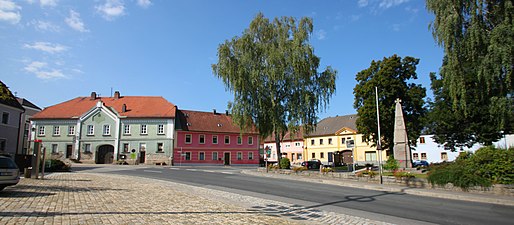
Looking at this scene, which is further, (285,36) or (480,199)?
(285,36)

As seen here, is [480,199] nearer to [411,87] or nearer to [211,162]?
[411,87]

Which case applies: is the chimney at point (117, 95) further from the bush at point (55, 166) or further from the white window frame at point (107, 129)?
the bush at point (55, 166)

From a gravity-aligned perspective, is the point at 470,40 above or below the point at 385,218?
above

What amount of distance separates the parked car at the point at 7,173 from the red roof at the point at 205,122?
39.8 meters

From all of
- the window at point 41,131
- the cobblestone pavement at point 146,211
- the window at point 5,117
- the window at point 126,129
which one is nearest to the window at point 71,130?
the window at point 41,131

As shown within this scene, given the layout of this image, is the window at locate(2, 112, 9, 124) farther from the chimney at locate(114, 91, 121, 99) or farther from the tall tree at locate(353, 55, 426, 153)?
the tall tree at locate(353, 55, 426, 153)

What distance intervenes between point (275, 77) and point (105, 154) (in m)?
34.9

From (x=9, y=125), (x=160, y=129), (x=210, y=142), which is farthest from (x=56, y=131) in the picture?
(x=210, y=142)

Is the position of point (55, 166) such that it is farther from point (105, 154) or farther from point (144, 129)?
point (105, 154)

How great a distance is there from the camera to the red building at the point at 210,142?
5006 centimetres

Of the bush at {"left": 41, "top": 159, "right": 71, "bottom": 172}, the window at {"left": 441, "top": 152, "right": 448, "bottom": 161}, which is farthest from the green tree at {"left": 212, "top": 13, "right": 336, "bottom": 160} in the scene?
the window at {"left": 441, "top": 152, "right": 448, "bottom": 161}

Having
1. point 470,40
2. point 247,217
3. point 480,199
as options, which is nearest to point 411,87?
point 470,40

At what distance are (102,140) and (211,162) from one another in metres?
17.2

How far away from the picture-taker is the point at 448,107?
3038 cm
